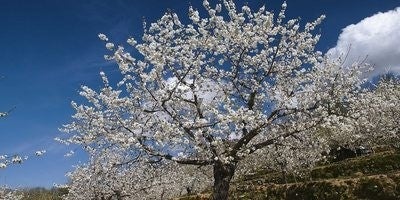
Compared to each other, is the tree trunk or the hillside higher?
the hillside

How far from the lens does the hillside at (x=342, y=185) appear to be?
3189cm

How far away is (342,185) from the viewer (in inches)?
1366

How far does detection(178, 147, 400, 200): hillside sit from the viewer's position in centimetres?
3189

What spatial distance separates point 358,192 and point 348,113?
1641cm

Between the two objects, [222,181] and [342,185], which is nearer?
[222,181]

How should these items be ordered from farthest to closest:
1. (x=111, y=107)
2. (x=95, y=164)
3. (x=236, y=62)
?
(x=95, y=164) → (x=236, y=62) → (x=111, y=107)

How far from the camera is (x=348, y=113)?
18438mm

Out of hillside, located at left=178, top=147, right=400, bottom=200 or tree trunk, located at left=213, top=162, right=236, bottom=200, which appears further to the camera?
hillside, located at left=178, top=147, right=400, bottom=200

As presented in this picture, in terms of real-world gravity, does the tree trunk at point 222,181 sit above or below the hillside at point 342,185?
below

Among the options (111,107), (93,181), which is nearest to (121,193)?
(93,181)

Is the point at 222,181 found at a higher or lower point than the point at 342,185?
lower

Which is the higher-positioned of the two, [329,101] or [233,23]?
[233,23]

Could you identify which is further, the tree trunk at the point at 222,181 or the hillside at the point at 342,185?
the hillside at the point at 342,185

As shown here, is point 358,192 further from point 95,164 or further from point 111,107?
point 111,107
